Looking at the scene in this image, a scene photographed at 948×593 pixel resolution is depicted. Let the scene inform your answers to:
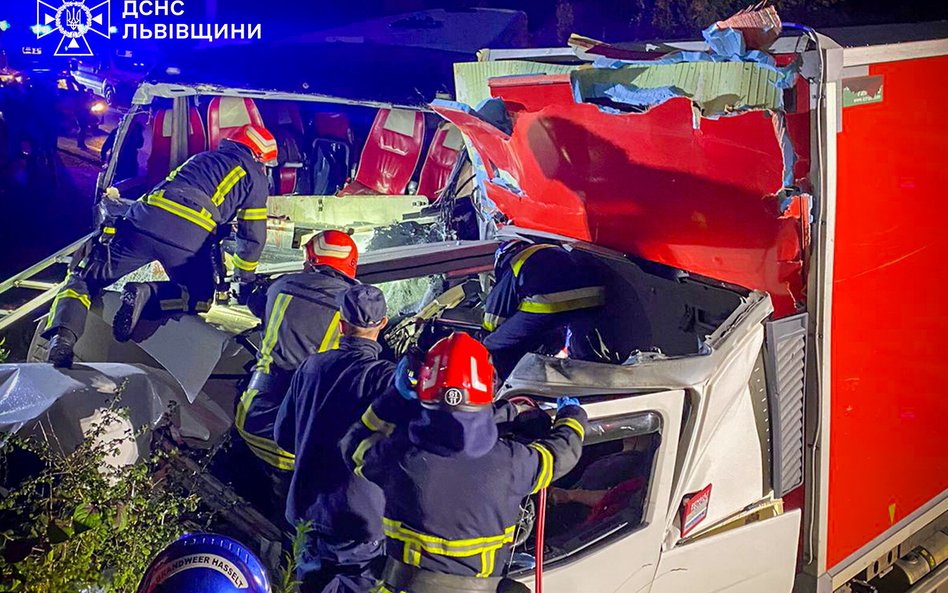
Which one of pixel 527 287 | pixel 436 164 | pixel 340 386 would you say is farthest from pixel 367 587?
pixel 436 164

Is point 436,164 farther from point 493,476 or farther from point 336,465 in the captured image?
point 493,476

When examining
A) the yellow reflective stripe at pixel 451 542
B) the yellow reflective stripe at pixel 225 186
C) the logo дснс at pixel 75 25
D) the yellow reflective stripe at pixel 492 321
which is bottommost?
the yellow reflective stripe at pixel 451 542

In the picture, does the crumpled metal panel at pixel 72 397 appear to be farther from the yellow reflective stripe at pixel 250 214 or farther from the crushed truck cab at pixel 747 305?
the yellow reflective stripe at pixel 250 214

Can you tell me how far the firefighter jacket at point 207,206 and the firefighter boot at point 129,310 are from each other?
36 cm

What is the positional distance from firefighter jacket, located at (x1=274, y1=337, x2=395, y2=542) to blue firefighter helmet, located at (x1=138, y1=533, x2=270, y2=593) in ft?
2.84

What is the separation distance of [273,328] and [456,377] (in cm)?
179

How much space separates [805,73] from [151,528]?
2811 mm

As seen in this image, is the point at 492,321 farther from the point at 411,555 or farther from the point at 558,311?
the point at 411,555

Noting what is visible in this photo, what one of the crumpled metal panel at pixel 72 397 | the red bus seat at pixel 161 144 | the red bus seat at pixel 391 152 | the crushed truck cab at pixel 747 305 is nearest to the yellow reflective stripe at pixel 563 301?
the crushed truck cab at pixel 747 305

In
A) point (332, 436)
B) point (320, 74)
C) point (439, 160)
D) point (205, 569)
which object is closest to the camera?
point (205, 569)

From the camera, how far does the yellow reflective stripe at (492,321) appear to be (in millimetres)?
4234

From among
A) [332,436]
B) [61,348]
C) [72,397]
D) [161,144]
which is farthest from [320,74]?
[332,436]

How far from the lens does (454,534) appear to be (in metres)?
2.57

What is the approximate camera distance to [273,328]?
13.2 feet
